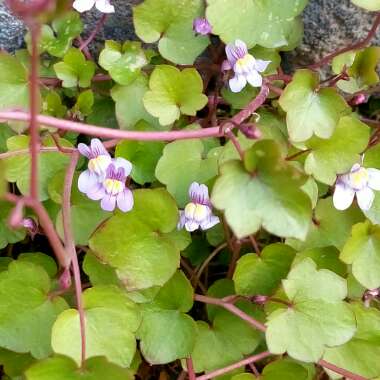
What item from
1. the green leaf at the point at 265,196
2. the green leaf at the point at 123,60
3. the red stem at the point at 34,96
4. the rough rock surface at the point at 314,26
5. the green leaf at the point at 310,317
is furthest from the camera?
the rough rock surface at the point at 314,26

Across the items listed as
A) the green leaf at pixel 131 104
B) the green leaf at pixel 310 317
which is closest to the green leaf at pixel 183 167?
the green leaf at pixel 131 104

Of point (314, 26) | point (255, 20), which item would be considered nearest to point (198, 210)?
point (255, 20)

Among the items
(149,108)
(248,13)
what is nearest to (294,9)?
(248,13)

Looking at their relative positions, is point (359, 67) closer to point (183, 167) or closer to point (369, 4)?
point (369, 4)

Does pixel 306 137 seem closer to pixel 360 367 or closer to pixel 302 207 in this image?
pixel 302 207

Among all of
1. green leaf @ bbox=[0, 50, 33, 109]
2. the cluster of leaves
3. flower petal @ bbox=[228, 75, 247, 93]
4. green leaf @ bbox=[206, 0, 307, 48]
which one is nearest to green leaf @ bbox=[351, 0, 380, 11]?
the cluster of leaves

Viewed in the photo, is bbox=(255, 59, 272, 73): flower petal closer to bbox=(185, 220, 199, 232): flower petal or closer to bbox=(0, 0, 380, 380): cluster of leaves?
bbox=(0, 0, 380, 380): cluster of leaves

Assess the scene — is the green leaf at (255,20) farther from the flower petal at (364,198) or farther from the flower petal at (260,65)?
the flower petal at (364,198)
